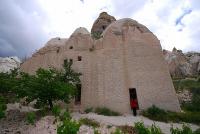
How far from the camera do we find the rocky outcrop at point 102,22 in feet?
110

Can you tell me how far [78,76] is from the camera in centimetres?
2164

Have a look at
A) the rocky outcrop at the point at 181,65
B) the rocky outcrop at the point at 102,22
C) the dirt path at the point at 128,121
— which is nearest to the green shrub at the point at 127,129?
the dirt path at the point at 128,121

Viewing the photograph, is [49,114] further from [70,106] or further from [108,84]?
[108,84]

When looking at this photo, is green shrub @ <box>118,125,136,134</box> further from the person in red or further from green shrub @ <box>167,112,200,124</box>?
green shrub @ <box>167,112,200,124</box>

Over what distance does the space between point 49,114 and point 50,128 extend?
2632mm

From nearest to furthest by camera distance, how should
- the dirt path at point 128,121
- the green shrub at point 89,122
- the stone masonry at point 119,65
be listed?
the green shrub at point 89,122 < the dirt path at point 128,121 < the stone masonry at point 119,65

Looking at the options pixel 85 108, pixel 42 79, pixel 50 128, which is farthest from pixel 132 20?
pixel 50 128

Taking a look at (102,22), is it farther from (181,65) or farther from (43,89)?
(181,65)

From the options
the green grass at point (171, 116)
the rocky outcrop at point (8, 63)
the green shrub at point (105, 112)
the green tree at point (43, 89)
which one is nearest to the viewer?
the green tree at point (43, 89)

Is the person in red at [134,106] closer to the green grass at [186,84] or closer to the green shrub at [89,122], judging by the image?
the green shrub at [89,122]

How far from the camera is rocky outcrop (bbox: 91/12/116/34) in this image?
110ft

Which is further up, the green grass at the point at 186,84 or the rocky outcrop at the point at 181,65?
the rocky outcrop at the point at 181,65

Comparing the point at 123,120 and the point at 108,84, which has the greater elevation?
the point at 108,84

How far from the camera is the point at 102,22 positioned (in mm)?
33812
